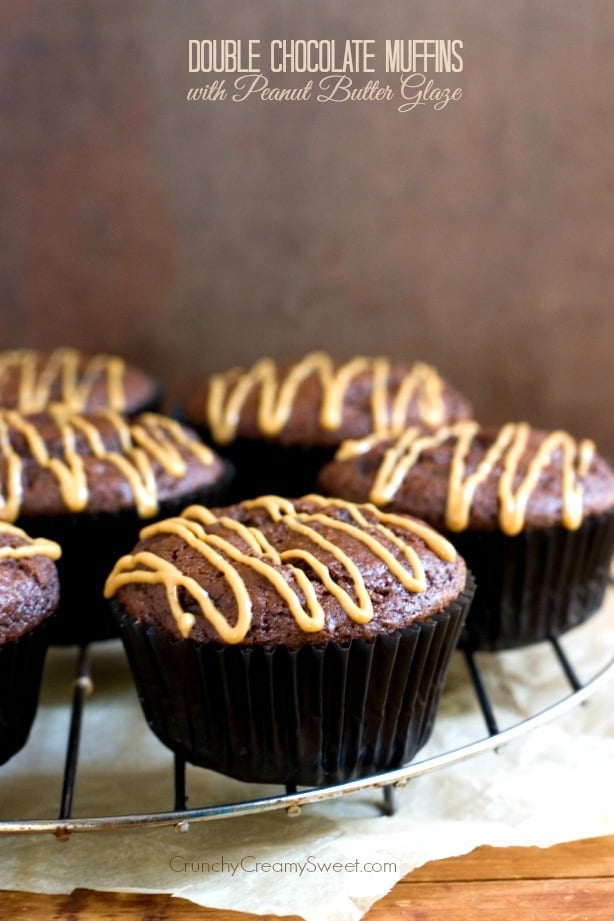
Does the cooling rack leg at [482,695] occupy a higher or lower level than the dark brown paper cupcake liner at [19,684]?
lower

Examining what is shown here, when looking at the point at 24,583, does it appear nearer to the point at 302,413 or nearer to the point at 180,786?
the point at 180,786

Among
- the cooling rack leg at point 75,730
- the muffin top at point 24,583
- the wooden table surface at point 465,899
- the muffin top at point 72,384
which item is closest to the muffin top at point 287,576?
the muffin top at point 24,583

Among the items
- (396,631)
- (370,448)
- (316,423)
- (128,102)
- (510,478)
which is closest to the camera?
(396,631)

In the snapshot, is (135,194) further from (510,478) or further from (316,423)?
(510,478)

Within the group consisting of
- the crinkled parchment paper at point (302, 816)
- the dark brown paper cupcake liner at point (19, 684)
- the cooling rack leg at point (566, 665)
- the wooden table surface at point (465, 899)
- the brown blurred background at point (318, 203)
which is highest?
the brown blurred background at point (318, 203)

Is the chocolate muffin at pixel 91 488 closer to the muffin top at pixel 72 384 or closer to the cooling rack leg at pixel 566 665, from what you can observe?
the muffin top at pixel 72 384

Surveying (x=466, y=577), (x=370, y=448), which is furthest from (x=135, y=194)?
(x=466, y=577)
